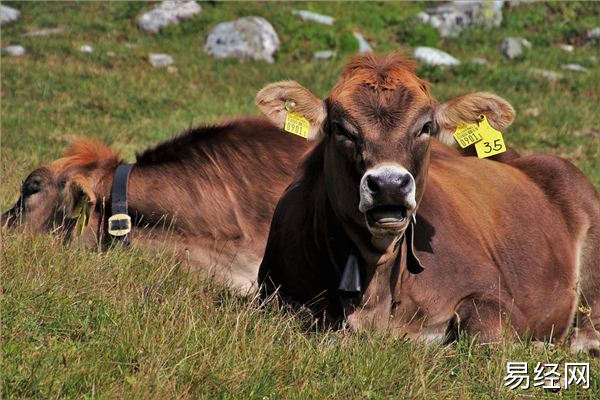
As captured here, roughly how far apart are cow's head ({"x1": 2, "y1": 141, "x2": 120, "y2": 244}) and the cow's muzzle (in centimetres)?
346

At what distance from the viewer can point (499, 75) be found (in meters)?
17.9

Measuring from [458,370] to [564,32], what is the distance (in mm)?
17808

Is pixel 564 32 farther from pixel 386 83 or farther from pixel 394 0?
pixel 386 83

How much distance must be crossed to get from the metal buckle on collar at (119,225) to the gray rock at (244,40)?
1143 cm

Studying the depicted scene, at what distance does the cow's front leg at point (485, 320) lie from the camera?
5.83m

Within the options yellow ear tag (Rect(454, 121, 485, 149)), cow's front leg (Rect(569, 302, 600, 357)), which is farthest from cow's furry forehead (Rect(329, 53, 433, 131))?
cow's front leg (Rect(569, 302, 600, 357))

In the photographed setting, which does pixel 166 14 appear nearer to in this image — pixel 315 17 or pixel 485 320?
pixel 315 17

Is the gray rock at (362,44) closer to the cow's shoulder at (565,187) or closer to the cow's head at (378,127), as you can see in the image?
the cow's shoulder at (565,187)

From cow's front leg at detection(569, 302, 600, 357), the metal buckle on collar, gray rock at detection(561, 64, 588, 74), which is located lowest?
gray rock at detection(561, 64, 588, 74)

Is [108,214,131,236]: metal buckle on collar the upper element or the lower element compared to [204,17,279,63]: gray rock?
upper

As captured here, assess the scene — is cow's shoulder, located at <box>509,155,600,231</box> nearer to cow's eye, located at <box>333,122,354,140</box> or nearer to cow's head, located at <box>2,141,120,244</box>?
cow's eye, located at <box>333,122,354,140</box>

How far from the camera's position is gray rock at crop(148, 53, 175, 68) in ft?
59.6

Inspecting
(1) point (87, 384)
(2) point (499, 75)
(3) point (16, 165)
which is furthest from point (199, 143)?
(2) point (499, 75)

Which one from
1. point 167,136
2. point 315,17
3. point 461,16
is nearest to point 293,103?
point 167,136
